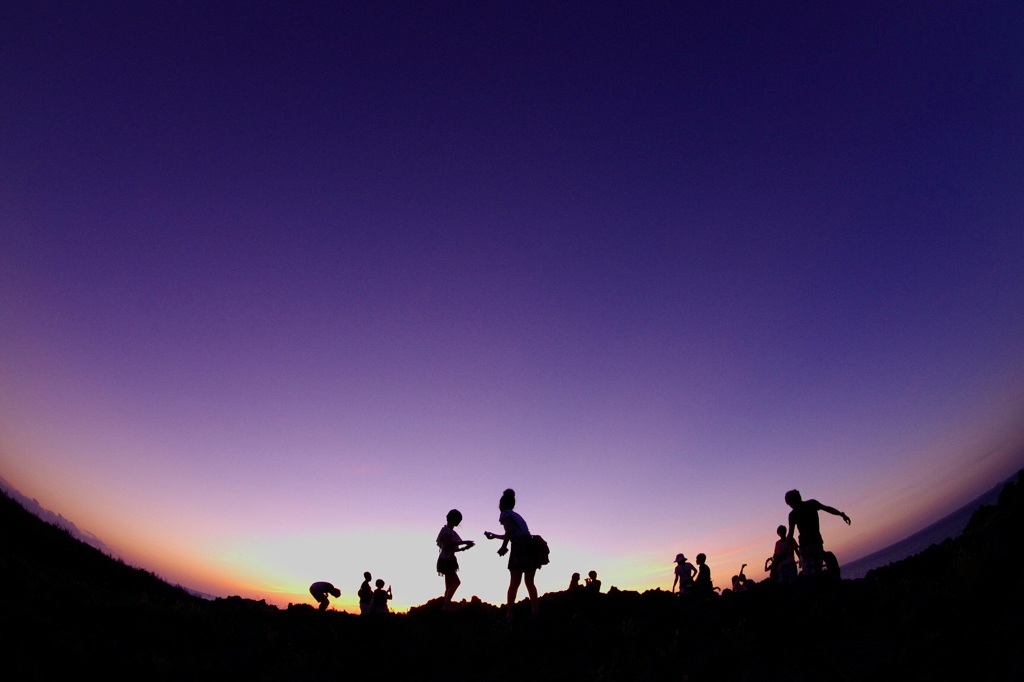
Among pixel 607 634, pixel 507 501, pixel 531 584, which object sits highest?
pixel 507 501

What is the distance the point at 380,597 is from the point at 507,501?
7.77 metres

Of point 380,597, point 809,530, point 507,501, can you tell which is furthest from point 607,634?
point 380,597

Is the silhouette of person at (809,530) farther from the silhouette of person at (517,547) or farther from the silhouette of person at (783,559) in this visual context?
the silhouette of person at (517,547)

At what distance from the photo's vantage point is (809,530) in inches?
433

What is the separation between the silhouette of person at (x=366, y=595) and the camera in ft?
51.3

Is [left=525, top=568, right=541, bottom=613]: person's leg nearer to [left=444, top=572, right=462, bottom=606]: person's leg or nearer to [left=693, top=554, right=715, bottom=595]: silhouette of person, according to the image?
[left=444, top=572, right=462, bottom=606]: person's leg

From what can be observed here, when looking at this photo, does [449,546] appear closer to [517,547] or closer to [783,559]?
[517,547]

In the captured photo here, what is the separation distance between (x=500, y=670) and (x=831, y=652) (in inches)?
207

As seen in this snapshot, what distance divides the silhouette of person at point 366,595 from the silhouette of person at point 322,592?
2.26 ft

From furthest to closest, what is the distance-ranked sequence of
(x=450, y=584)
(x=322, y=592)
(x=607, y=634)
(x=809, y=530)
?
(x=322, y=592), (x=450, y=584), (x=809, y=530), (x=607, y=634)

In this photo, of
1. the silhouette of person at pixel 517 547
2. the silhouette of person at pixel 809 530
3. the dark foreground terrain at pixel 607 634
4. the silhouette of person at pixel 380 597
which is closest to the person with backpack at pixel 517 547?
the silhouette of person at pixel 517 547

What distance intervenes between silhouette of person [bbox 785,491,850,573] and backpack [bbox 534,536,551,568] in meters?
5.16

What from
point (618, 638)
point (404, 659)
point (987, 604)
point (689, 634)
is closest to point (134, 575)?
point (404, 659)

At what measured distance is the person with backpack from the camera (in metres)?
10.3
